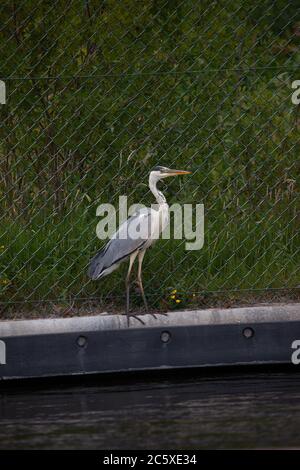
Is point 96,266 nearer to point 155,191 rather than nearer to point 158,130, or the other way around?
point 155,191

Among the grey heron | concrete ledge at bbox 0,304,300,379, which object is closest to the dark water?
concrete ledge at bbox 0,304,300,379

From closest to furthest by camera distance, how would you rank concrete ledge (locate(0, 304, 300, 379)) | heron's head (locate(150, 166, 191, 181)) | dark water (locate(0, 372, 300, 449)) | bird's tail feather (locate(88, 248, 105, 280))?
dark water (locate(0, 372, 300, 449)), concrete ledge (locate(0, 304, 300, 379)), bird's tail feather (locate(88, 248, 105, 280)), heron's head (locate(150, 166, 191, 181))

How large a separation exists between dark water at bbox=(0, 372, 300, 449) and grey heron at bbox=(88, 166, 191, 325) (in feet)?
2.18

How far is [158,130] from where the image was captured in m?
7.55

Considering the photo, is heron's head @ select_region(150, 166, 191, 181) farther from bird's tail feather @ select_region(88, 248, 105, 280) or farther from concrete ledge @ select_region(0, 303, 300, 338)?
concrete ledge @ select_region(0, 303, 300, 338)

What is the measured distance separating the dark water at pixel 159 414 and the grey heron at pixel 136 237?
2.18 ft

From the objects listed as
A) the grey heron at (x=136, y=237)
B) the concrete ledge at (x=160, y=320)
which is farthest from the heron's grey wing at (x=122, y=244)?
the concrete ledge at (x=160, y=320)

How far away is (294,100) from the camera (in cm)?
753

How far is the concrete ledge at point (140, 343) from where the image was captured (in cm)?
659

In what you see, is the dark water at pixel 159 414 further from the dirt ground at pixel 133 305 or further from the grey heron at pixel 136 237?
the grey heron at pixel 136 237

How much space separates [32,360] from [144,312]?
2.56 feet

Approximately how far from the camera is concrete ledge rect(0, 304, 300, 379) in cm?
659

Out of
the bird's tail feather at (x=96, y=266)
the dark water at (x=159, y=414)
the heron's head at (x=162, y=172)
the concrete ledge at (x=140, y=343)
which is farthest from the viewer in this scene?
the heron's head at (x=162, y=172)
